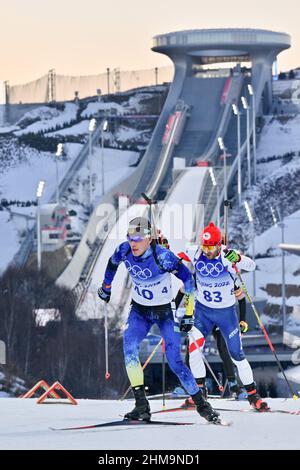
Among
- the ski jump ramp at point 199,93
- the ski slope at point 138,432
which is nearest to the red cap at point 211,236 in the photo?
the ski slope at point 138,432

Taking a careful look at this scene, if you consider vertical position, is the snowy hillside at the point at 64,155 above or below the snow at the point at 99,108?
below

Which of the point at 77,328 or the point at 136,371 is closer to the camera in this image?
the point at 136,371

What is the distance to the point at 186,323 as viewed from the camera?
593 inches

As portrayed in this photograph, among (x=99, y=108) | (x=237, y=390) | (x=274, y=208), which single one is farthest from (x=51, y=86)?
(x=237, y=390)

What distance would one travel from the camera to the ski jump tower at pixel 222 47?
10931cm

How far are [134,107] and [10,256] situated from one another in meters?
41.6

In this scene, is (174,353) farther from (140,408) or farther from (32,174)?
(32,174)

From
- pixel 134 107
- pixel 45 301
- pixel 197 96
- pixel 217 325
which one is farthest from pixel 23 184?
pixel 217 325

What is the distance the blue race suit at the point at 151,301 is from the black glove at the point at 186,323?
21cm

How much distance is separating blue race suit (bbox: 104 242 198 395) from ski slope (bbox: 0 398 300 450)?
2.06 feet

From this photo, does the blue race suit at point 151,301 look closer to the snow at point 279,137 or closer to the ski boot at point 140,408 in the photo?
the ski boot at point 140,408

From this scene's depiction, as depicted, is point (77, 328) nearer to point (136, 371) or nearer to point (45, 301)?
point (45, 301)

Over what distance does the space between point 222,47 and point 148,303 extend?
95.9m
